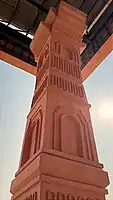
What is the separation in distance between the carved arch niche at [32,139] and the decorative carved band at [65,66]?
80 cm

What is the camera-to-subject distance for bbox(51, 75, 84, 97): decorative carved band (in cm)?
264

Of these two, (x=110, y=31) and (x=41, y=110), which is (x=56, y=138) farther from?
(x=110, y=31)

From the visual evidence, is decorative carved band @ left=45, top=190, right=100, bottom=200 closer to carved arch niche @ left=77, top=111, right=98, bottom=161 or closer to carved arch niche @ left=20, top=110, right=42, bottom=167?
carved arch niche @ left=77, top=111, right=98, bottom=161

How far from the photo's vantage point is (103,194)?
1.79m

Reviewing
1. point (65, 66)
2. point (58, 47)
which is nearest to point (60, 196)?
point (65, 66)

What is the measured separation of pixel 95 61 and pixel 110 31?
652 mm

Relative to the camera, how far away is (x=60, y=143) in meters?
2.03

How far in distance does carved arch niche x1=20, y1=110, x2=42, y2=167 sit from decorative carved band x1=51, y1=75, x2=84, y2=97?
425 mm

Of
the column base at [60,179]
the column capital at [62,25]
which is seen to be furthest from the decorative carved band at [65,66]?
the column base at [60,179]

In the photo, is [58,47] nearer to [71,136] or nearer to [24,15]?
[24,15]

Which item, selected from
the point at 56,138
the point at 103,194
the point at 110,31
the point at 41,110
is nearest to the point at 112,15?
the point at 110,31

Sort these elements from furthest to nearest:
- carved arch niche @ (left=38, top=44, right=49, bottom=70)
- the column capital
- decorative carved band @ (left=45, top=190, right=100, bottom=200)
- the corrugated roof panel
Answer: the corrugated roof panel < the column capital < carved arch niche @ (left=38, top=44, right=49, bottom=70) < decorative carved band @ (left=45, top=190, right=100, bottom=200)

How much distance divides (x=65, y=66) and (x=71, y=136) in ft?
3.76

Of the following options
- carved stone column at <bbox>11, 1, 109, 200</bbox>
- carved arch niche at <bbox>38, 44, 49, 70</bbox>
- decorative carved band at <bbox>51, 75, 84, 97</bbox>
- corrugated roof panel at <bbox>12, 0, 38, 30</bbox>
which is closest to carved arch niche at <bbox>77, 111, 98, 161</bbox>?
carved stone column at <bbox>11, 1, 109, 200</bbox>
